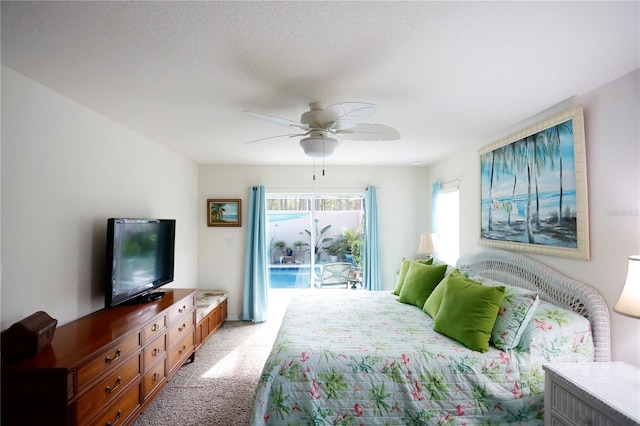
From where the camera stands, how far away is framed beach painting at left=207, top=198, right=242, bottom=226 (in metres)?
4.86

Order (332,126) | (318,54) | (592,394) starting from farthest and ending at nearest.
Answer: (332,126) → (318,54) → (592,394)

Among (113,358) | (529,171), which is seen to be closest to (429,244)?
(529,171)

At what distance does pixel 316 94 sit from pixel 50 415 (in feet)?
7.92

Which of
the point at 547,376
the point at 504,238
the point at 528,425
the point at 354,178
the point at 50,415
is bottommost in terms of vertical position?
the point at 528,425

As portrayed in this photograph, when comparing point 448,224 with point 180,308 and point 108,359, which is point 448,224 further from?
point 108,359

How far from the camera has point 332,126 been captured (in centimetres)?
210

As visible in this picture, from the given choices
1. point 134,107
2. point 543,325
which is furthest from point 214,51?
point 543,325

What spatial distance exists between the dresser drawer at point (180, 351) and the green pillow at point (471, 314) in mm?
2394

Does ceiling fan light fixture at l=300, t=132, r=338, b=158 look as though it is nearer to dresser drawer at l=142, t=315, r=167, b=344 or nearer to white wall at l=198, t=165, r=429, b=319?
dresser drawer at l=142, t=315, r=167, b=344

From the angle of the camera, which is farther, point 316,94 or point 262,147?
point 262,147

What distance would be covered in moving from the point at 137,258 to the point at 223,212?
2.11m

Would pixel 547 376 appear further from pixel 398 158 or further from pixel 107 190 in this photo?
pixel 107 190

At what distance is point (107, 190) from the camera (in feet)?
8.77

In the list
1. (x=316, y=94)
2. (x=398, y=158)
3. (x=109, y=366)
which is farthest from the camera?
(x=398, y=158)
